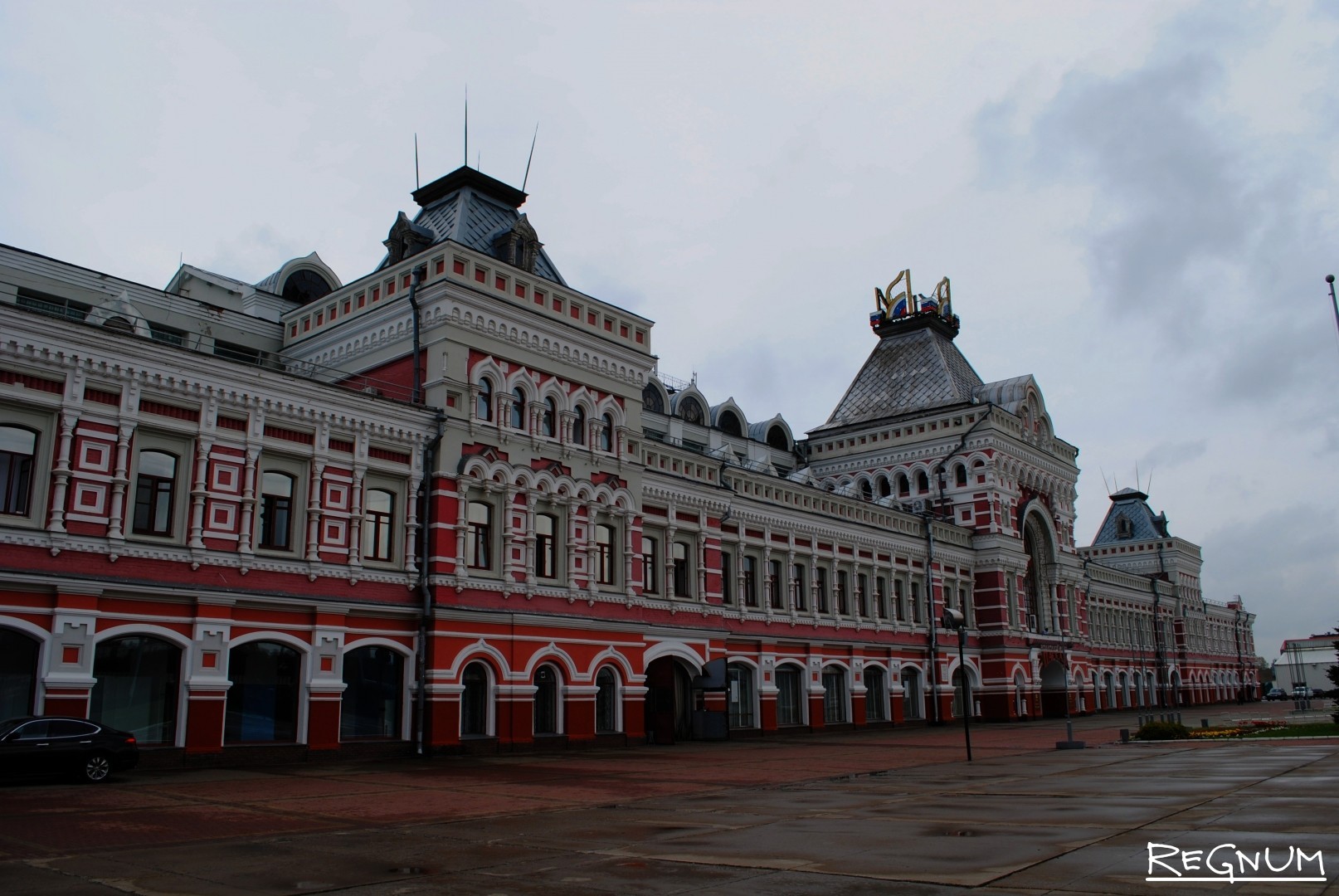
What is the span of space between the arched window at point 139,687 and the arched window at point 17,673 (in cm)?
116

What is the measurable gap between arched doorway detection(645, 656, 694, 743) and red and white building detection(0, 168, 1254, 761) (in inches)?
3.8

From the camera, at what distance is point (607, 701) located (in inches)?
1387

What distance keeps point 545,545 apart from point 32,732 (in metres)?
16.3

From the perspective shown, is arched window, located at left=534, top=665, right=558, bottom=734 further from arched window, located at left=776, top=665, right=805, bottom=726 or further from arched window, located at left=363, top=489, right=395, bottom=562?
arched window, located at left=776, top=665, right=805, bottom=726

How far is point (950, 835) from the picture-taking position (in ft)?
40.9

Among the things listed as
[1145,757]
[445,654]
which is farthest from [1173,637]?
[445,654]

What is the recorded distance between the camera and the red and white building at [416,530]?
23453 mm

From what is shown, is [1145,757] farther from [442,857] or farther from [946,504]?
[946,504]

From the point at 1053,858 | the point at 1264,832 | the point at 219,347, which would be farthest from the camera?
the point at 219,347

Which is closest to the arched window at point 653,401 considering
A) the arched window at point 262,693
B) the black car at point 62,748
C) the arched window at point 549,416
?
the arched window at point 549,416

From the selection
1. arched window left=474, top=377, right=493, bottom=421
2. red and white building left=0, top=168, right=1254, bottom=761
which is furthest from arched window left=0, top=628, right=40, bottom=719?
arched window left=474, top=377, right=493, bottom=421

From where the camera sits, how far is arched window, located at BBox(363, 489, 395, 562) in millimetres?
29016

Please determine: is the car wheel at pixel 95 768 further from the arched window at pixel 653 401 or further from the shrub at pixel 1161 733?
the arched window at pixel 653 401

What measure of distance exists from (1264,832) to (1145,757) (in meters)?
15.4
